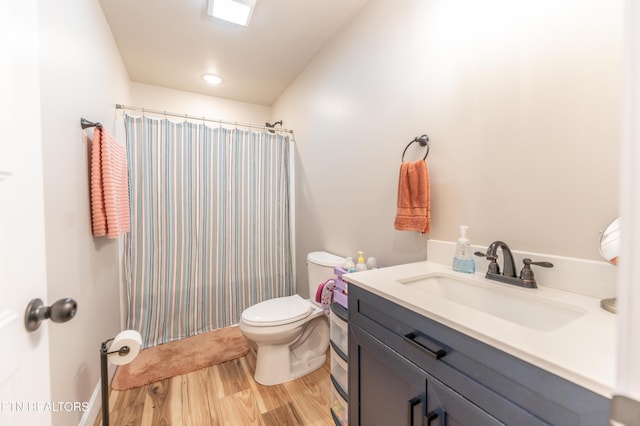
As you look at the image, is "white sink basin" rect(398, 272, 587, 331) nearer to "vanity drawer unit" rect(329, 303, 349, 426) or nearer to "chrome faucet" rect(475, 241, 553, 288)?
"chrome faucet" rect(475, 241, 553, 288)

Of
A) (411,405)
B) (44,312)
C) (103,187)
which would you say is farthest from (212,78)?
(411,405)

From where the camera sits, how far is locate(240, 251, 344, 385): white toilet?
1.62 metres

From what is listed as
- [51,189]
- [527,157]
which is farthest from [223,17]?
[527,157]

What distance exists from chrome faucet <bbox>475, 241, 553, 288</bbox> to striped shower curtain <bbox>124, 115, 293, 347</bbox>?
1.93 metres

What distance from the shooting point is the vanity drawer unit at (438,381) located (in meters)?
0.50

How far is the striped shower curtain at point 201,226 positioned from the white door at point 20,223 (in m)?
1.64

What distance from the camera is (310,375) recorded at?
1753 mm

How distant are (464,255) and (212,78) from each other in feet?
8.62

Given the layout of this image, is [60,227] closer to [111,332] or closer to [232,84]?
[111,332]

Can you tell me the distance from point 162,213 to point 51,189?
1.15 m

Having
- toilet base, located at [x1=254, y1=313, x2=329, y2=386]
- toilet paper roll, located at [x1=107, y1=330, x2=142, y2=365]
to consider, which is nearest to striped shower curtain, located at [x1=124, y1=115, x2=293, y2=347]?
toilet base, located at [x1=254, y1=313, x2=329, y2=386]

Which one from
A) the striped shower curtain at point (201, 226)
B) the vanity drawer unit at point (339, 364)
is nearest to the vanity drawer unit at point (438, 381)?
the vanity drawer unit at point (339, 364)

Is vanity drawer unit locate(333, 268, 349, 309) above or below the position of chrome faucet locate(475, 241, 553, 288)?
below

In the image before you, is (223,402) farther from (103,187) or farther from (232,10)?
(232,10)
